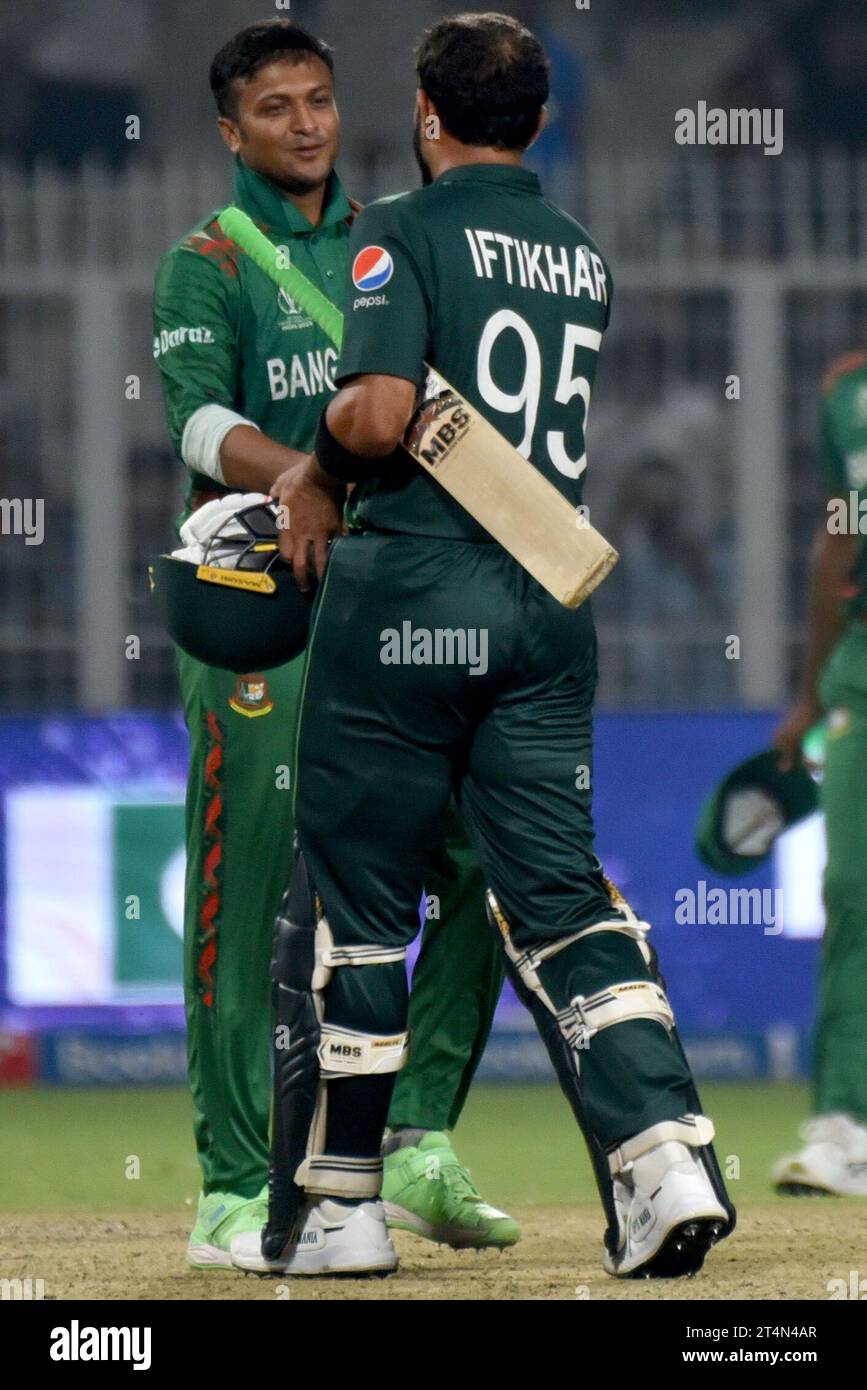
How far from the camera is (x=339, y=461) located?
13.2 feet

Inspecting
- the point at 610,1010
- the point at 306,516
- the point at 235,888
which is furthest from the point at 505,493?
the point at 235,888

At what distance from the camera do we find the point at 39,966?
27.1ft

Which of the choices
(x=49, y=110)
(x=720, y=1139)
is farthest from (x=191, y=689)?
(x=49, y=110)

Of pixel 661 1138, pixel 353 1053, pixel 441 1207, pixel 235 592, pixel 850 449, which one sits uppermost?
pixel 850 449

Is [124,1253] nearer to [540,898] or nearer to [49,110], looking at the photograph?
[540,898]

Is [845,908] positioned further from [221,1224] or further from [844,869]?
[221,1224]

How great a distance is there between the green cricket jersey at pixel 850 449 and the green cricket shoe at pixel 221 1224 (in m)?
2.45

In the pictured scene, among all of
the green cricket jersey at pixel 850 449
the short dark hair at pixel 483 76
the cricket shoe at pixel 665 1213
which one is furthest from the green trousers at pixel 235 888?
the green cricket jersey at pixel 850 449

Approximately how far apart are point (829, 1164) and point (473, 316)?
2.78 meters

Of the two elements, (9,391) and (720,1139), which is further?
(9,391)

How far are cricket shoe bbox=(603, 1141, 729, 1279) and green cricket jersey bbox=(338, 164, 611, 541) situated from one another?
1049mm

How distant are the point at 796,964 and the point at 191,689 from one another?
4.21m

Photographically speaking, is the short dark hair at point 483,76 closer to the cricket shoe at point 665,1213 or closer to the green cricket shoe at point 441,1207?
the cricket shoe at point 665,1213

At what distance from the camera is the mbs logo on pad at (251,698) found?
4629 mm
